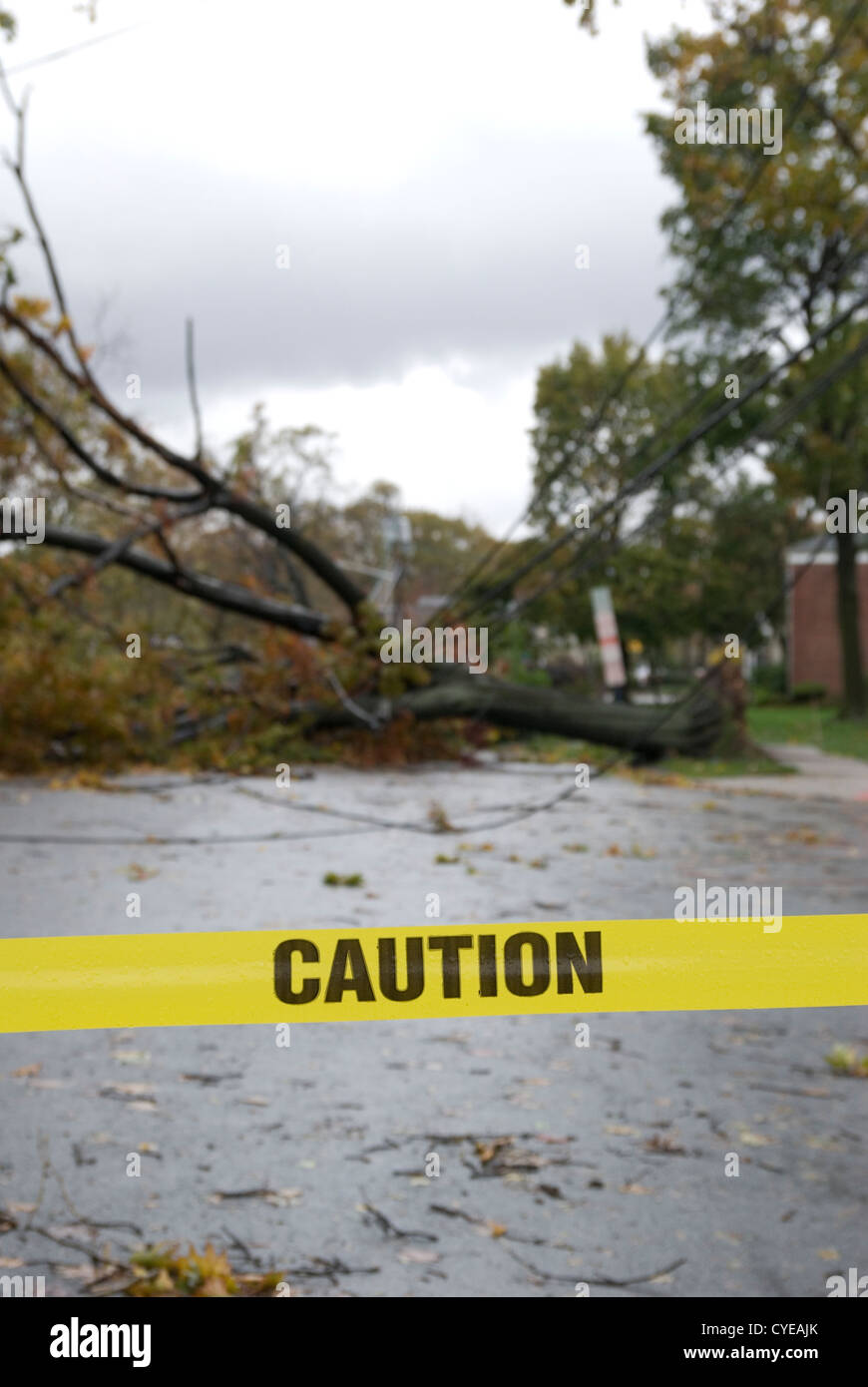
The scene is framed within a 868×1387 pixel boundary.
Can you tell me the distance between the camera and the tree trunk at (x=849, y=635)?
3044 centimetres

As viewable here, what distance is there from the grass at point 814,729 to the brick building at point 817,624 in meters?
5.27

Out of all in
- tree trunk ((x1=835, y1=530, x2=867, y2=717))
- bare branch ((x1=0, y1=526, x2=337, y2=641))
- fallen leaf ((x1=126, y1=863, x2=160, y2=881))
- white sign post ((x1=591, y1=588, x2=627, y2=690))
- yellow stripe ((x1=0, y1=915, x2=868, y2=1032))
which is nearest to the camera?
yellow stripe ((x1=0, y1=915, x2=868, y2=1032))

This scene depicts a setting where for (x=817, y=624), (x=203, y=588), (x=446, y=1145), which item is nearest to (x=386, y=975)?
(x=446, y=1145)

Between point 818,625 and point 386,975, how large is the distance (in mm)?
40788

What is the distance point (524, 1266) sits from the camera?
3.38 m

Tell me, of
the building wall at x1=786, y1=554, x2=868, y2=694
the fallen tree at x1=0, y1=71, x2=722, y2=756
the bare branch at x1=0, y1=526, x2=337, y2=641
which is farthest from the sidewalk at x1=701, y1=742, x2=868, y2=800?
the building wall at x1=786, y1=554, x2=868, y2=694

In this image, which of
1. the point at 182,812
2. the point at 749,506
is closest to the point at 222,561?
the point at 182,812

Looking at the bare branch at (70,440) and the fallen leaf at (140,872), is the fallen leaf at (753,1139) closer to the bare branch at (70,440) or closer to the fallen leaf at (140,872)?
the bare branch at (70,440)

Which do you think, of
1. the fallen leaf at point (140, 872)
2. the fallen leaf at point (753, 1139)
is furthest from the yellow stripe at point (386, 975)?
the fallen leaf at point (140, 872)

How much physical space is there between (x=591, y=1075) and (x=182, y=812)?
8491 millimetres

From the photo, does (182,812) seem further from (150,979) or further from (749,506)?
(749,506)

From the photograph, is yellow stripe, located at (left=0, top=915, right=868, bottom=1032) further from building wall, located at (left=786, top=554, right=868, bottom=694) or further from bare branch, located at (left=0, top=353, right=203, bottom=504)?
building wall, located at (left=786, top=554, right=868, bottom=694)

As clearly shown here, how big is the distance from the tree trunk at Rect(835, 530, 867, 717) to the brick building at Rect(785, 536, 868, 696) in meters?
9.89

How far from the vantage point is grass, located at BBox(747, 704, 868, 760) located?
2419 cm
